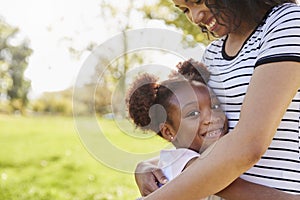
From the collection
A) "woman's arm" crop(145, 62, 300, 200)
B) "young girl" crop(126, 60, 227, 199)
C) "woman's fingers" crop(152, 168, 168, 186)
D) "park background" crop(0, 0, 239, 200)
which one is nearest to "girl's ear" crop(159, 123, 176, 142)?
"young girl" crop(126, 60, 227, 199)

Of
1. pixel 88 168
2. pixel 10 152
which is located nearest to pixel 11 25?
pixel 10 152

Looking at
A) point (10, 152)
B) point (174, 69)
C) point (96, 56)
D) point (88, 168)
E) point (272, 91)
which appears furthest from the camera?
point (10, 152)

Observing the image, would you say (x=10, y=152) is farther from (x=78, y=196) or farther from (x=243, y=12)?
(x=243, y=12)

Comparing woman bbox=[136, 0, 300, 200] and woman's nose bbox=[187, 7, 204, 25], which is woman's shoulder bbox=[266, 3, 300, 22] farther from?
woman's nose bbox=[187, 7, 204, 25]

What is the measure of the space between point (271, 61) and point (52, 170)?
4.82 m

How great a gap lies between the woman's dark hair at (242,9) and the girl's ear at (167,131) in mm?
330

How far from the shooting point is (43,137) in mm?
7203

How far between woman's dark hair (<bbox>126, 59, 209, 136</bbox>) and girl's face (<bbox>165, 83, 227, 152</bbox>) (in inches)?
0.9

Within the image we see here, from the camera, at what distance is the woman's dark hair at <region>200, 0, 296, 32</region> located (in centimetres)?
128

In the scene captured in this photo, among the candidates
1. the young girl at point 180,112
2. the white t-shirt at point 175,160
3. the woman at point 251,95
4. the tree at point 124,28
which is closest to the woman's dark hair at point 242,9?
the woman at point 251,95

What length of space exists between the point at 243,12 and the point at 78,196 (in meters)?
3.73

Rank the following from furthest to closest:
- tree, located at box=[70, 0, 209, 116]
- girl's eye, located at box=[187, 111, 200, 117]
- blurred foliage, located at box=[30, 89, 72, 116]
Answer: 1. blurred foliage, located at box=[30, 89, 72, 116]
2. tree, located at box=[70, 0, 209, 116]
3. girl's eye, located at box=[187, 111, 200, 117]

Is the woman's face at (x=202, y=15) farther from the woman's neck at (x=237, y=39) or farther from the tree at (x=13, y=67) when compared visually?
the tree at (x=13, y=67)

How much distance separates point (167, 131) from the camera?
1.50m
